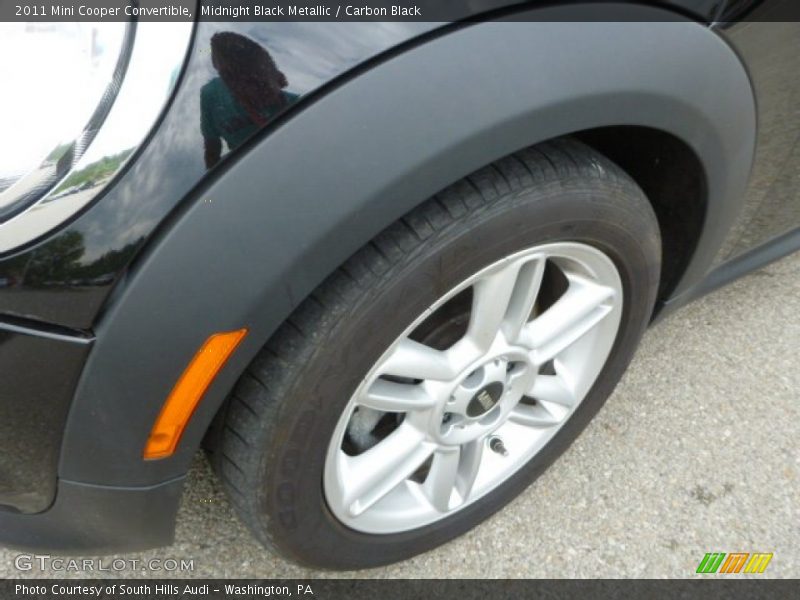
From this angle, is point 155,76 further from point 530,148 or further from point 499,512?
point 499,512

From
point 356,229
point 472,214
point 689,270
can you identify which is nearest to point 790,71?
point 689,270

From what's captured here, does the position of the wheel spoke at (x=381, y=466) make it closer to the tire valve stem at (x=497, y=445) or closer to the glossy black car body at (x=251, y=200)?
the tire valve stem at (x=497, y=445)

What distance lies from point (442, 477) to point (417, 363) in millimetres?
369

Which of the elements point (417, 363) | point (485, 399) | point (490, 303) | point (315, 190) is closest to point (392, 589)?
point (485, 399)

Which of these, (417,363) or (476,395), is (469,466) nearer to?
(476,395)

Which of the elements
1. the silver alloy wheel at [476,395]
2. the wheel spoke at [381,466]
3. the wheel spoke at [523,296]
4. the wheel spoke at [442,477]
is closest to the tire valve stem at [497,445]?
the silver alloy wheel at [476,395]

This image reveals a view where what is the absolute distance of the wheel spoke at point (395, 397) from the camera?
4.24 ft

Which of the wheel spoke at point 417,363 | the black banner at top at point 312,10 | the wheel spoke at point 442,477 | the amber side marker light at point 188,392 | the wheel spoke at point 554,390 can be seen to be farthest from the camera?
the wheel spoke at point 554,390

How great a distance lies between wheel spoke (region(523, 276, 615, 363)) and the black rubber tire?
0.31ft

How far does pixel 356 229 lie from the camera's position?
1.01 m

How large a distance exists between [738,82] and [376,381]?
84cm

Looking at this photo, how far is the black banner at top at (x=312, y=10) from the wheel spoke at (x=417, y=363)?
1.72 feet

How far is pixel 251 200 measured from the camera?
0.94 meters

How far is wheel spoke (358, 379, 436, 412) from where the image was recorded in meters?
1.29
